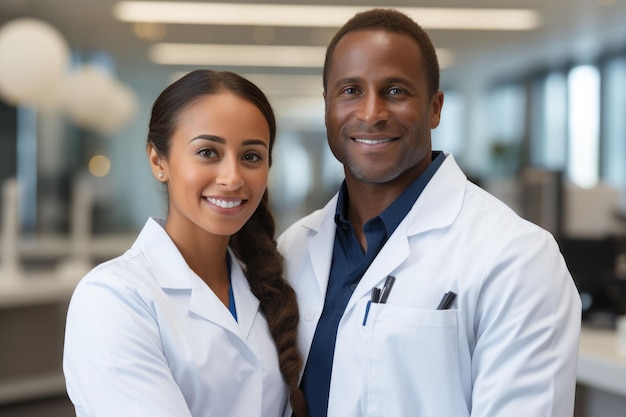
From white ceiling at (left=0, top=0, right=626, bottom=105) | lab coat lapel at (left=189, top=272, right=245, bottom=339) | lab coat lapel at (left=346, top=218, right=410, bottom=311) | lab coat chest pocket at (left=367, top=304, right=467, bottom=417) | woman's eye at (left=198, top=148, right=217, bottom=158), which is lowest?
lab coat chest pocket at (left=367, top=304, right=467, bottom=417)

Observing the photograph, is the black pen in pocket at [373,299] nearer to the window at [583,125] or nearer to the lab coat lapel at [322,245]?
the lab coat lapel at [322,245]

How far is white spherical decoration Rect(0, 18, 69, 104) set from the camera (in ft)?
17.2

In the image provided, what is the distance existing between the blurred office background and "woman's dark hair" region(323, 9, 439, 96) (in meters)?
4.90

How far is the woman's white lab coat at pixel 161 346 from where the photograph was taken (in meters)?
1.41

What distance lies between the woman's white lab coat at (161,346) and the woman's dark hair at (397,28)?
0.63 metres

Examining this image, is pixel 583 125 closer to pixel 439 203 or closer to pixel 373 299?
pixel 439 203

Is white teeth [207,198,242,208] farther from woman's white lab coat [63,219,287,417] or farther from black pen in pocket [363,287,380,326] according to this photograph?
black pen in pocket [363,287,380,326]

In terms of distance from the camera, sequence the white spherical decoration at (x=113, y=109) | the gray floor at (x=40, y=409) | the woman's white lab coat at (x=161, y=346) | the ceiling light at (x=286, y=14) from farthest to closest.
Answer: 1. the ceiling light at (x=286, y=14)
2. the white spherical decoration at (x=113, y=109)
3. the gray floor at (x=40, y=409)
4. the woman's white lab coat at (x=161, y=346)

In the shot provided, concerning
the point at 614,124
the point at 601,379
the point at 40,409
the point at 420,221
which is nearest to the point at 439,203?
the point at 420,221

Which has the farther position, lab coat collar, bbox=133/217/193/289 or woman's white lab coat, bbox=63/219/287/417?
lab coat collar, bbox=133/217/193/289

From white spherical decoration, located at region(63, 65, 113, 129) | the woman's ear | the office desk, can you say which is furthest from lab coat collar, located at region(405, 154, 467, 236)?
white spherical decoration, located at region(63, 65, 113, 129)

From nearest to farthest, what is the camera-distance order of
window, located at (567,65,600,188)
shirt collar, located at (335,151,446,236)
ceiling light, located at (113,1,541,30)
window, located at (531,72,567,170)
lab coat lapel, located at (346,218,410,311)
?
lab coat lapel, located at (346,218,410,311) < shirt collar, located at (335,151,446,236) < ceiling light, located at (113,1,541,30) < window, located at (567,65,600,188) < window, located at (531,72,567,170)

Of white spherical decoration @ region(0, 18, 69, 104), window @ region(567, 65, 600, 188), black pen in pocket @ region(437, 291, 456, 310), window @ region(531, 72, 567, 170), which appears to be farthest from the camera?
window @ region(531, 72, 567, 170)

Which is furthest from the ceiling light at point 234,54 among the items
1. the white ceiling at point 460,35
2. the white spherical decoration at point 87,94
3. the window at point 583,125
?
the window at point 583,125
